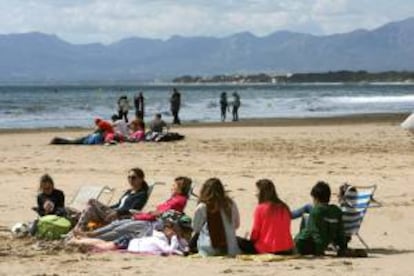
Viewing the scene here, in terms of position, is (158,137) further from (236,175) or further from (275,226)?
(275,226)

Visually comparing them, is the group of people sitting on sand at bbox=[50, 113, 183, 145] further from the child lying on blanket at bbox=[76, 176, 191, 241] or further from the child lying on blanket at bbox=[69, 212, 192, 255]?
the child lying on blanket at bbox=[69, 212, 192, 255]

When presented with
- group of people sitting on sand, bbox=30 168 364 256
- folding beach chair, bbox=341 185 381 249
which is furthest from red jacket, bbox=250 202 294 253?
folding beach chair, bbox=341 185 381 249

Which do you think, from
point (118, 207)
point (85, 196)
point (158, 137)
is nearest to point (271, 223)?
point (118, 207)

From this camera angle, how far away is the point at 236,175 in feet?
52.0

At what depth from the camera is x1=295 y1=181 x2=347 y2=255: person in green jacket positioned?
9242 mm

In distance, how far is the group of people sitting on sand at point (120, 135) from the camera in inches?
885

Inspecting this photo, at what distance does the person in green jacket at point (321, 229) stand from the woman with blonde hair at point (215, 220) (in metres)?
0.69

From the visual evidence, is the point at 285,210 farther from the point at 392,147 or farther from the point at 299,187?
the point at 392,147

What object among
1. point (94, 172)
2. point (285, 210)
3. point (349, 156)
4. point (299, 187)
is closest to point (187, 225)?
point (285, 210)

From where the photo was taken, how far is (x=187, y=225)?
31.9ft

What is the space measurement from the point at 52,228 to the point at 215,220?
2.04 meters

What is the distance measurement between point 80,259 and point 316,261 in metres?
2.27

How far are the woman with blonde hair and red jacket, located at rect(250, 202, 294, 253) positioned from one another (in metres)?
0.30

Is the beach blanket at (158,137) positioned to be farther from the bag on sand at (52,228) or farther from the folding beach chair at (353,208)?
the folding beach chair at (353,208)
